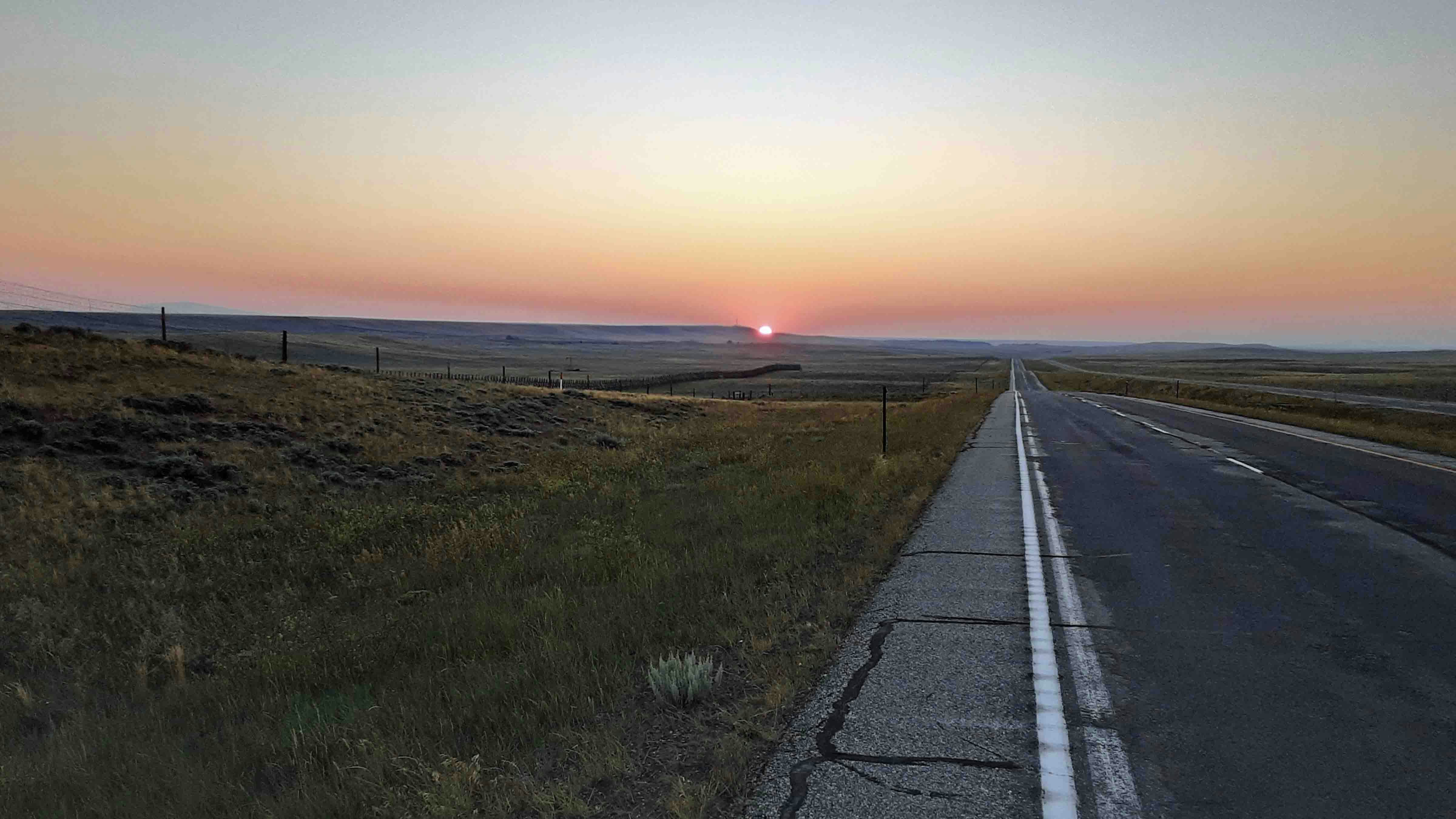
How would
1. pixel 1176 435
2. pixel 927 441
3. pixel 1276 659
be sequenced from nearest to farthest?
pixel 1276 659
pixel 927 441
pixel 1176 435

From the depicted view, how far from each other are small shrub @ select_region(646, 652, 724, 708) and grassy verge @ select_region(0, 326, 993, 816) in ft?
0.35

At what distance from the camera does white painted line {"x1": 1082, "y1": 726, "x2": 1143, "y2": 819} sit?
3.14 meters

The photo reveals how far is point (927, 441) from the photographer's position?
18797 millimetres

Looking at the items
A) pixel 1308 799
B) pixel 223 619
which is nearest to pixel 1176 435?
pixel 1308 799

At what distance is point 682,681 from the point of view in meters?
4.41

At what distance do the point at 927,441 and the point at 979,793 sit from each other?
16099 mm

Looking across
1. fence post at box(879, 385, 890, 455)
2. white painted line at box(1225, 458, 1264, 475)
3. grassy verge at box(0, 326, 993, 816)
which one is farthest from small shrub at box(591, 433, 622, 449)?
white painted line at box(1225, 458, 1264, 475)

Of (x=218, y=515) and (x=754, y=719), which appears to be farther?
(x=218, y=515)

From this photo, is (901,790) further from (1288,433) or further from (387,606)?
(1288,433)

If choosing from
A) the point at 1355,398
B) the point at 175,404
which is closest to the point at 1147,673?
the point at 175,404

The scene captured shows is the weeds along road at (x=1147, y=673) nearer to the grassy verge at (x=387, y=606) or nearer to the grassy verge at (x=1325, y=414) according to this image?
the grassy verge at (x=387, y=606)

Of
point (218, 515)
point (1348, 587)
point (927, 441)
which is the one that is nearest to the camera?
point (1348, 587)

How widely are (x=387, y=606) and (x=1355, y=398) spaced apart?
166ft

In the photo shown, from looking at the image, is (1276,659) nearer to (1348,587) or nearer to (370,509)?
(1348,587)
